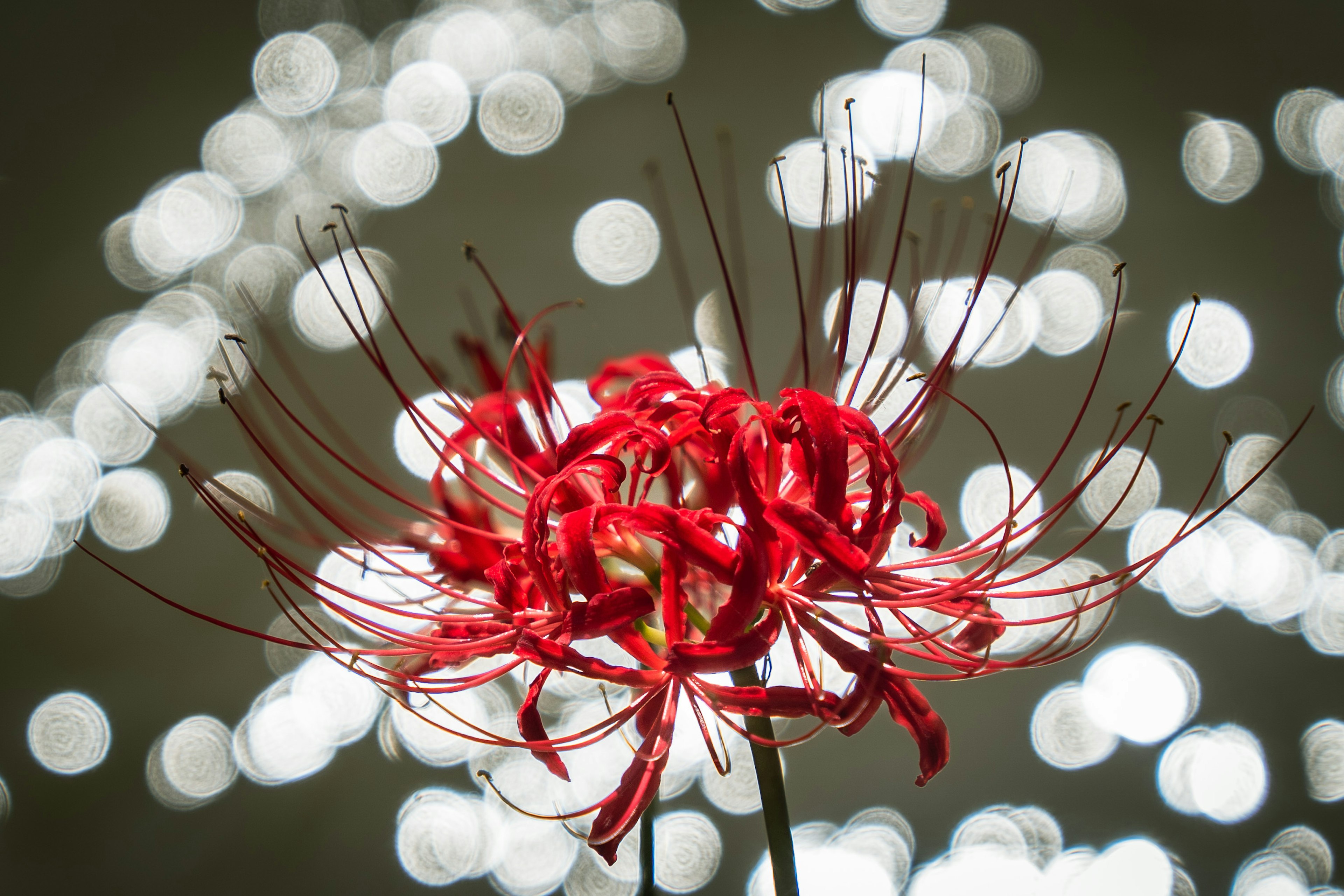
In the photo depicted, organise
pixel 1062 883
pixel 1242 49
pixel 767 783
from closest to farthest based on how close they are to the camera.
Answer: pixel 767 783 → pixel 1062 883 → pixel 1242 49

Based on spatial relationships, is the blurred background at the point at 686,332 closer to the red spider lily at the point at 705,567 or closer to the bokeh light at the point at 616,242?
the bokeh light at the point at 616,242

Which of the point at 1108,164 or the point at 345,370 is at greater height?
the point at 1108,164

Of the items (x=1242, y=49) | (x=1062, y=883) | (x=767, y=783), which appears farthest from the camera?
(x=1242, y=49)

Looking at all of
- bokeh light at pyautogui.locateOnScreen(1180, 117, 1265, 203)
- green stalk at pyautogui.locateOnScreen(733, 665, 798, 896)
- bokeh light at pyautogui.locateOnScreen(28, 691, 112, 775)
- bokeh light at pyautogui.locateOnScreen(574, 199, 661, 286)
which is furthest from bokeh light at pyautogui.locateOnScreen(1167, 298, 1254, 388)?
bokeh light at pyautogui.locateOnScreen(28, 691, 112, 775)

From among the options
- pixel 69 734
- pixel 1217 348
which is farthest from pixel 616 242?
pixel 69 734

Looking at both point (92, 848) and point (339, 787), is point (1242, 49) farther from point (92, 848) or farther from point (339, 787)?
point (92, 848)

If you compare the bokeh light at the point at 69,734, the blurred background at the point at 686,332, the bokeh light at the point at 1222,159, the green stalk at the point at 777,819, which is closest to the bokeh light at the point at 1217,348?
the blurred background at the point at 686,332

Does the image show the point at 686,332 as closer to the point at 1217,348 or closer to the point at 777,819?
the point at 1217,348

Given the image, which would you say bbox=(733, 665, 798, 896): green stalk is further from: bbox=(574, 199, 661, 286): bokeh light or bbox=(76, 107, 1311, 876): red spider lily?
bbox=(574, 199, 661, 286): bokeh light

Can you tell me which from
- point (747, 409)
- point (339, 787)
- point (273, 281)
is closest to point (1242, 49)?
point (747, 409)

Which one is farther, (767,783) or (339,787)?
(339,787)
